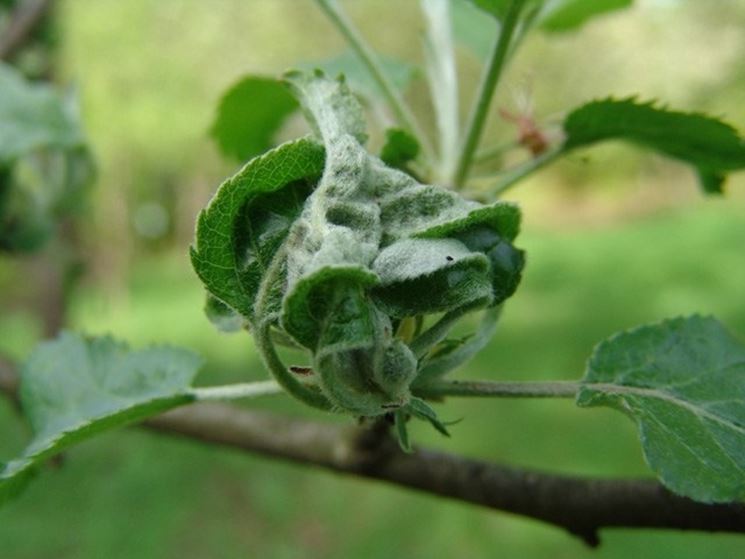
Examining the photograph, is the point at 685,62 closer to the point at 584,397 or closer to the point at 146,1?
the point at 146,1

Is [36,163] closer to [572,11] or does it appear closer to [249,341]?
[572,11]

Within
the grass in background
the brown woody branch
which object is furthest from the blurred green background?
the brown woody branch

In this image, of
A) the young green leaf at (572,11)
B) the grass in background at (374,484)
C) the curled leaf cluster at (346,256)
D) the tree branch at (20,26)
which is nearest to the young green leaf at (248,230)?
the curled leaf cluster at (346,256)

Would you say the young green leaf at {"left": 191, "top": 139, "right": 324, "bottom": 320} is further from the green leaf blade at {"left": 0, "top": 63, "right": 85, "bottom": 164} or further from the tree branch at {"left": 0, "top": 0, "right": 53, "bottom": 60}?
the tree branch at {"left": 0, "top": 0, "right": 53, "bottom": 60}

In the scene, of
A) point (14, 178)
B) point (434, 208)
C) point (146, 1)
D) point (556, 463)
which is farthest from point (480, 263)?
point (146, 1)

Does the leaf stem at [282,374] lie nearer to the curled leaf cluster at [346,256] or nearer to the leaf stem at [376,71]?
the curled leaf cluster at [346,256]
